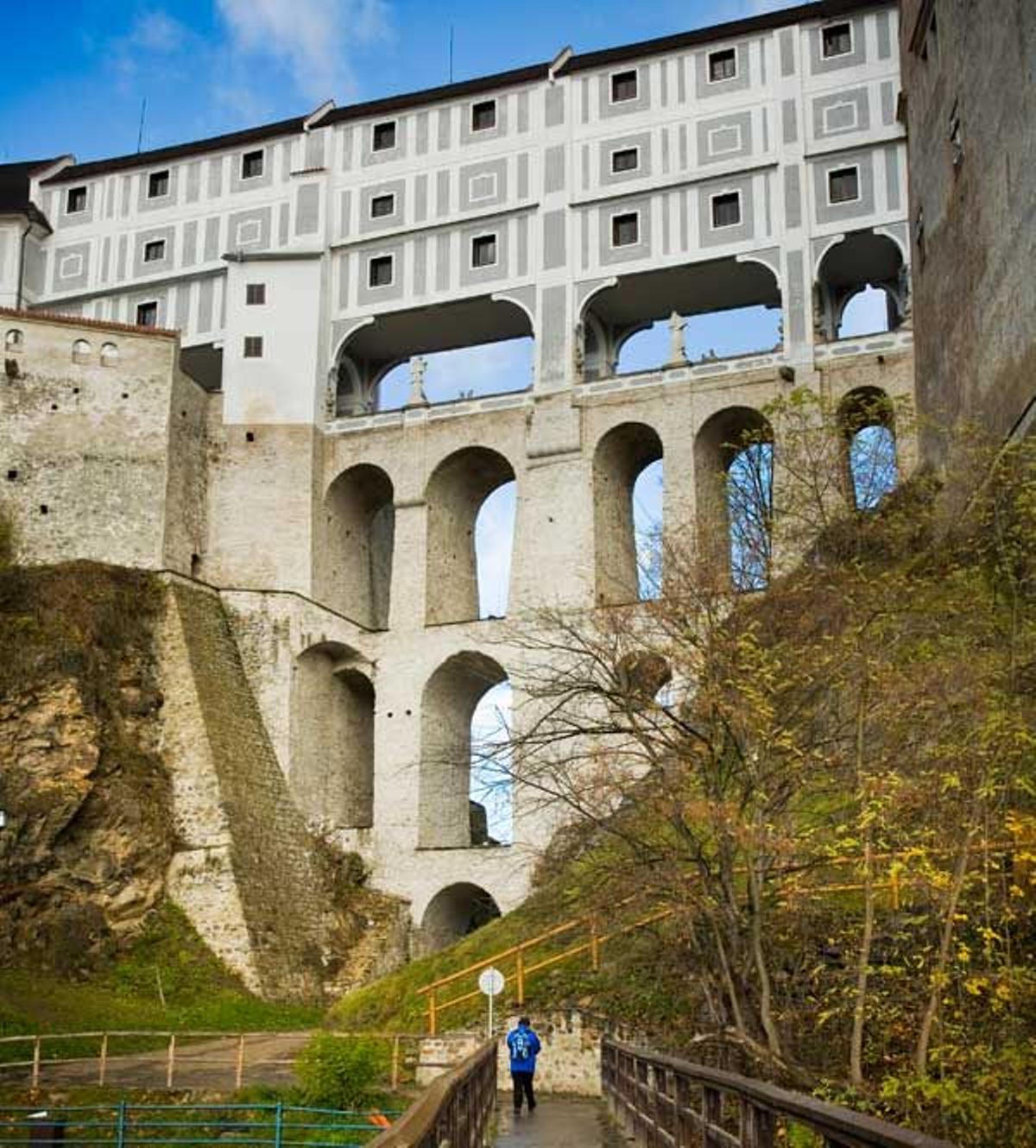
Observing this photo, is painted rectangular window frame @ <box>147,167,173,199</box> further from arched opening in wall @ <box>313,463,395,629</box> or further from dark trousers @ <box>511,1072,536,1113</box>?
dark trousers @ <box>511,1072,536,1113</box>

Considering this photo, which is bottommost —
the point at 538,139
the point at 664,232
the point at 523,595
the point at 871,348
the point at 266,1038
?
the point at 266,1038

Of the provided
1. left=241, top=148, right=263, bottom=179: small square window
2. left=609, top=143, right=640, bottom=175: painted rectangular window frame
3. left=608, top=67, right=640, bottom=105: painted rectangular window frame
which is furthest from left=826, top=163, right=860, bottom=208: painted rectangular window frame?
left=241, top=148, right=263, bottom=179: small square window

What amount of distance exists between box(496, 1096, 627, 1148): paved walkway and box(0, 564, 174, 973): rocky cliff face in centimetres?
1640

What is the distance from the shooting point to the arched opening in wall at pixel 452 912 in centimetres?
3950

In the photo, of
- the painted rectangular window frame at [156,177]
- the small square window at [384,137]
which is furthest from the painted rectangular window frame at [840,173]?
the painted rectangular window frame at [156,177]

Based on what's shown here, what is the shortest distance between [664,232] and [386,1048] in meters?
27.3

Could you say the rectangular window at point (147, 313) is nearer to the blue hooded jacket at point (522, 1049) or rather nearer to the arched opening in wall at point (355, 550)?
the arched opening in wall at point (355, 550)

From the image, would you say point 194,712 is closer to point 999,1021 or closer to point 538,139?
point 538,139

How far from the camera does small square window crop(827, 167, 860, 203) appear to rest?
133 ft

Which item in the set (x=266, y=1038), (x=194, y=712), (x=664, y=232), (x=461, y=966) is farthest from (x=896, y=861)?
(x=664, y=232)

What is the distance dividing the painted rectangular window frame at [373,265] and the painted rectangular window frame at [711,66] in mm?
10850

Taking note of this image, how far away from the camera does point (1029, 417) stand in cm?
2362

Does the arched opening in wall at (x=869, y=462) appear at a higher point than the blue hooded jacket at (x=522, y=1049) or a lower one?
higher

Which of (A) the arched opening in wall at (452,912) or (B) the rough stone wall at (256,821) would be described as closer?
(B) the rough stone wall at (256,821)
